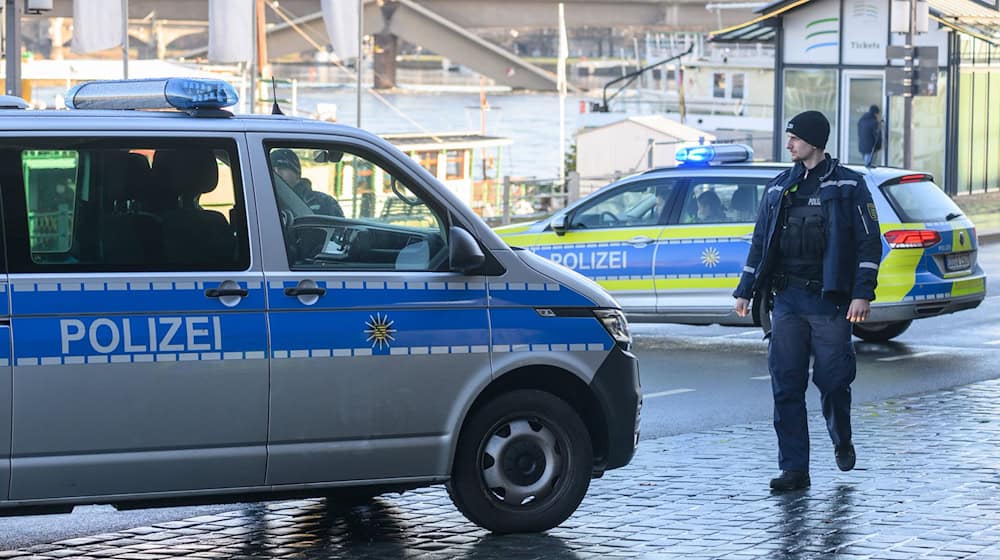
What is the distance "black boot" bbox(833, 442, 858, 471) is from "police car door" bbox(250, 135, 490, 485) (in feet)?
7.02

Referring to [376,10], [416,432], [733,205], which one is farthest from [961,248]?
[376,10]

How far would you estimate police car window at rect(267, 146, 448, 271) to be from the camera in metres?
6.42

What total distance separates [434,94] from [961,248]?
307 ft

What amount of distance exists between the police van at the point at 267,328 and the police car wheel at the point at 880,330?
7.27m

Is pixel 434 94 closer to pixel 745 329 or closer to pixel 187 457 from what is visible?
pixel 745 329

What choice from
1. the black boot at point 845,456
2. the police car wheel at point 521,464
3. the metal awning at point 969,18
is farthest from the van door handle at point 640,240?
the metal awning at point 969,18

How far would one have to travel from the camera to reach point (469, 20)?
74438 mm

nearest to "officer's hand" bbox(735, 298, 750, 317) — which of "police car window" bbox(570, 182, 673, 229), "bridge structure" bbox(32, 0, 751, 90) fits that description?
"police car window" bbox(570, 182, 673, 229)

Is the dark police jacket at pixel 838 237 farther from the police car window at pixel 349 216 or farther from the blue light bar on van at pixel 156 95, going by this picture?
the blue light bar on van at pixel 156 95

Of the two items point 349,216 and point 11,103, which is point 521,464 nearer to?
point 349,216

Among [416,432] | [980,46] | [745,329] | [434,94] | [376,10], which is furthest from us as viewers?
[434,94]

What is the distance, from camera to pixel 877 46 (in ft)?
102

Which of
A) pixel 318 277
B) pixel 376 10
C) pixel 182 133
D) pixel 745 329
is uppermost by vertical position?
pixel 376 10

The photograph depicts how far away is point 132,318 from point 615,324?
1.99 metres
